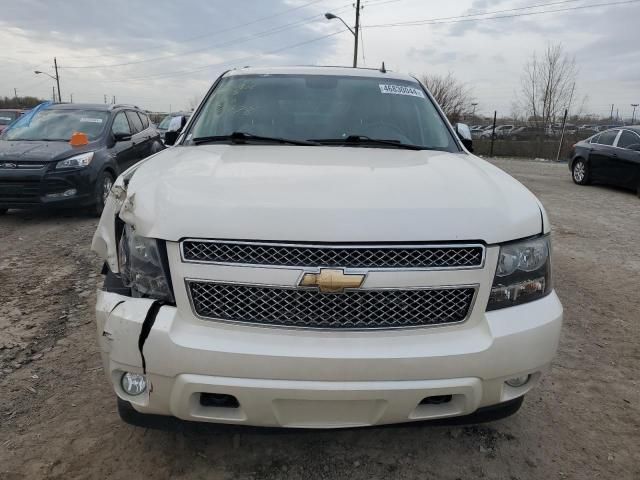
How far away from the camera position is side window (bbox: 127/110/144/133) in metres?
9.08

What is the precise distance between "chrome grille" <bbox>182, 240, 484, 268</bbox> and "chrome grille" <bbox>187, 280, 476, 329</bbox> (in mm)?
99

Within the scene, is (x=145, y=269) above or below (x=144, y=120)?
below

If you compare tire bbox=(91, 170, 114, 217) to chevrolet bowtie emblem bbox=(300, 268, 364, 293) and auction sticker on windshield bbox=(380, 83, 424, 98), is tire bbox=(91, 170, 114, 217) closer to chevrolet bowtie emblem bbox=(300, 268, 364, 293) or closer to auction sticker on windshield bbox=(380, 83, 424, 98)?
auction sticker on windshield bbox=(380, 83, 424, 98)

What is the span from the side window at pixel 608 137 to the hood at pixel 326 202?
36.3 feet

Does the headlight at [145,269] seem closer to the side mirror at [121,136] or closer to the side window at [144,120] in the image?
the side mirror at [121,136]

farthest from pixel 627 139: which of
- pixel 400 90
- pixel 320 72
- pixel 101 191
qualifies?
pixel 101 191

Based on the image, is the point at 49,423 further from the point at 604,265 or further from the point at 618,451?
the point at 604,265

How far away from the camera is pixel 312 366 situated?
5.96ft

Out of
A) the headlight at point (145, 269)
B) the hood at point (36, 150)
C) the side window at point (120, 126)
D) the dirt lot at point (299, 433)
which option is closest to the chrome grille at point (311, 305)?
the headlight at point (145, 269)

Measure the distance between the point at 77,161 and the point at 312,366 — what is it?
6.53m

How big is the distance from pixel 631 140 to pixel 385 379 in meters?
11.7

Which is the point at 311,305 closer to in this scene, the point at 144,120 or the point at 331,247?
the point at 331,247

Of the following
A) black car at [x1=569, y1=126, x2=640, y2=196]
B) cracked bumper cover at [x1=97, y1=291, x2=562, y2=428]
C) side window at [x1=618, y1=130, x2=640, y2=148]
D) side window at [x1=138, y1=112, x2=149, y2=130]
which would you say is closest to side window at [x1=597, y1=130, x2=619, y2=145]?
black car at [x1=569, y1=126, x2=640, y2=196]

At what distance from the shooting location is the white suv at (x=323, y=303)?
1.84 metres
